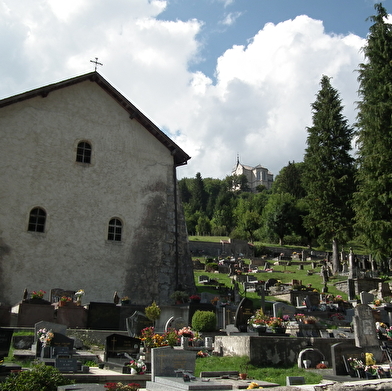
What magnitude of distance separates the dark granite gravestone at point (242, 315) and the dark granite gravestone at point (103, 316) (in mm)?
4871

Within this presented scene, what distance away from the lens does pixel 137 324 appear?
13781mm

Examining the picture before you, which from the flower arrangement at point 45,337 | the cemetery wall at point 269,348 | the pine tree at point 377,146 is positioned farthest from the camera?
the pine tree at point 377,146

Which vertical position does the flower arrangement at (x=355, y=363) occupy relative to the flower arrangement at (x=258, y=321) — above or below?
below

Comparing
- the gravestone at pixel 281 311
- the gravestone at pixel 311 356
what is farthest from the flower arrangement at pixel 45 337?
the gravestone at pixel 281 311

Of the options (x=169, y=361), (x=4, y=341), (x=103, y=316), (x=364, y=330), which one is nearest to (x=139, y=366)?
(x=169, y=361)

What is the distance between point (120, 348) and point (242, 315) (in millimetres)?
4147

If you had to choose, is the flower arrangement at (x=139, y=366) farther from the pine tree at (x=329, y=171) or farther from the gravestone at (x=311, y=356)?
the pine tree at (x=329, y=171)

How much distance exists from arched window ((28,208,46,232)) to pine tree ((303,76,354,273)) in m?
26.4

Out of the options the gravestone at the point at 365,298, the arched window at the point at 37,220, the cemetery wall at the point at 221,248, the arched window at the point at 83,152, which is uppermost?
the cemetery wall at the point at 221,248

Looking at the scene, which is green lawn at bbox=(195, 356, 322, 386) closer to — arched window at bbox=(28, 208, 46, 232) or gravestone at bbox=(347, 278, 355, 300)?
arched window at bbox=(28, 208, 46, 232)

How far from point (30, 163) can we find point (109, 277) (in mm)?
6109

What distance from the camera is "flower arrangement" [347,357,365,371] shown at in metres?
9.00

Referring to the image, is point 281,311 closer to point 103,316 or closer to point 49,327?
point 103,316

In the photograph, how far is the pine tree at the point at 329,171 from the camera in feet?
127
